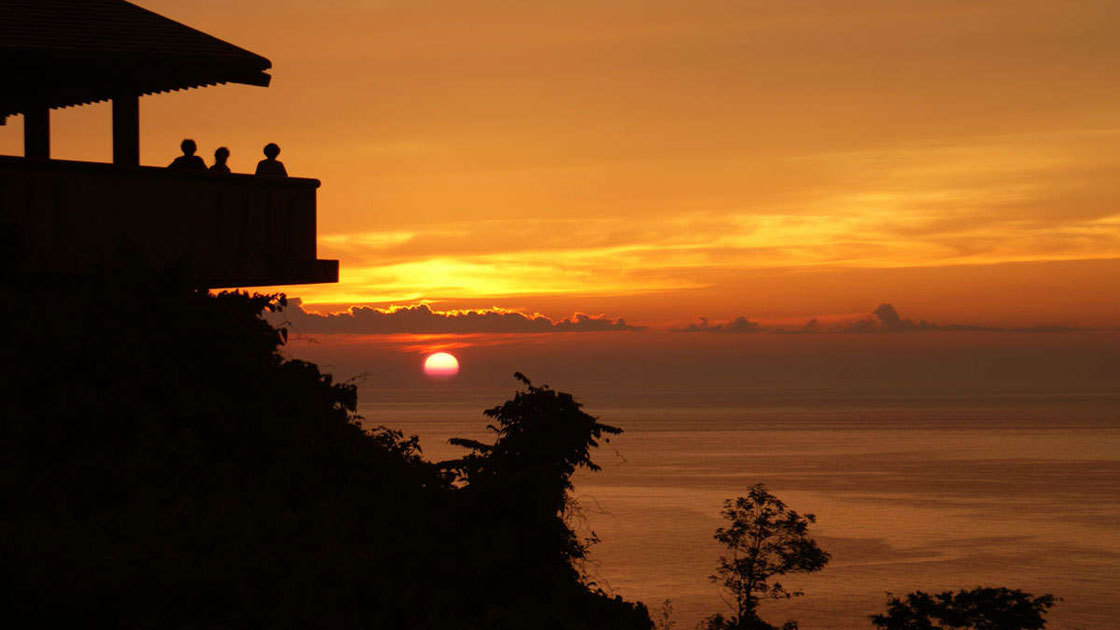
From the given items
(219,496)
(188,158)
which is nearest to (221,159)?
(188,158)

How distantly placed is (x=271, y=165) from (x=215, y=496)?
6883 millimetres

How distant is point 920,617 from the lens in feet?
117

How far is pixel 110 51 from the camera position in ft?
52.2

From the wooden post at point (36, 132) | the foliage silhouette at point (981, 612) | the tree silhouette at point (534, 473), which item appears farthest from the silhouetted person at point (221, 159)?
the foliage silhouette at point (981, 612)

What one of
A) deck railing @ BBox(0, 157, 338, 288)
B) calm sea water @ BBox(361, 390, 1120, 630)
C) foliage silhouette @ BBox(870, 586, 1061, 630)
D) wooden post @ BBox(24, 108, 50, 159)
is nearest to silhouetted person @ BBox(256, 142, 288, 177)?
deck railing @ BBox(0, 157, 338, 288)

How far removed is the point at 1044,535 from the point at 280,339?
143341 millimetres

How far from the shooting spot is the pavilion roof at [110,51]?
1575 cm

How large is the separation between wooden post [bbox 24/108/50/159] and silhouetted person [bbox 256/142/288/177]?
506 centimetres

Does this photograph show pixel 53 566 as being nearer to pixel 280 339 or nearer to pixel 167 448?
pixel 167 448

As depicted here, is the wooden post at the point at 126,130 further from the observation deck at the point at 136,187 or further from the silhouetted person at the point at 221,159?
the silhouetted person at the point at 221,159

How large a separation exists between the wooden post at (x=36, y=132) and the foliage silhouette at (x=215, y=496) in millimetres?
5920

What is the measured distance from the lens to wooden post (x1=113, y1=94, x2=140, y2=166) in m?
17.3

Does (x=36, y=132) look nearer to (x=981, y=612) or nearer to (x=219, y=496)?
(x=219, y=496)

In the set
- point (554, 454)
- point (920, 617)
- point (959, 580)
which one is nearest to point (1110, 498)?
point (959, 580)
